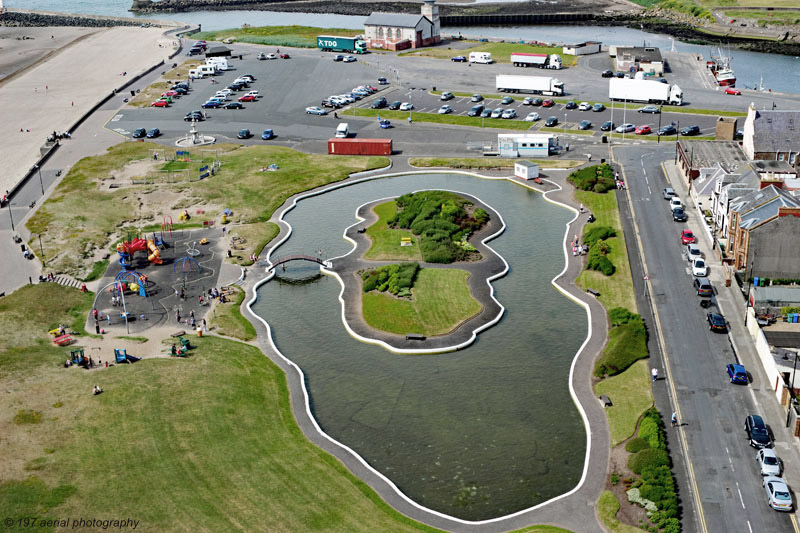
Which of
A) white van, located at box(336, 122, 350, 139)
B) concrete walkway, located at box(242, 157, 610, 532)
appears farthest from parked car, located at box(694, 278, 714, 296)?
white van, located at box(336, 122, 350, 139)

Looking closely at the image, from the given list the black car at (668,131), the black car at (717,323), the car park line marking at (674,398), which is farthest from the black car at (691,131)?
the black car at (717,323)

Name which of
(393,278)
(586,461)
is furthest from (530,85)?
(586,461)

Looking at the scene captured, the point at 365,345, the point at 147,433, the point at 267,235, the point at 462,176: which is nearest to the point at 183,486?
the point at 147,433

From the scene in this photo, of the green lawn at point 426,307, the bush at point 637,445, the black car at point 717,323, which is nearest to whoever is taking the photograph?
the bush at point 637,445

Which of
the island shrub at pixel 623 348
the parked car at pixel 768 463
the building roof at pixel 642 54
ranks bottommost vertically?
the parked car at pixel 768 463

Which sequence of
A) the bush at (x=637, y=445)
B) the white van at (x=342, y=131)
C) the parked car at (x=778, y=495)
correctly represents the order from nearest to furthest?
1. the parked car at (x=778, y=495)
2. the bush at (x=637, y=445)
3. the white van at (x=342, y=131)

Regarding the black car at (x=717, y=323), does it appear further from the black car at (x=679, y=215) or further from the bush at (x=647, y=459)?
the black car at (x=679, y=215)

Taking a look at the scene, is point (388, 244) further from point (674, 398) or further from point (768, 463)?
point (768, 463)
